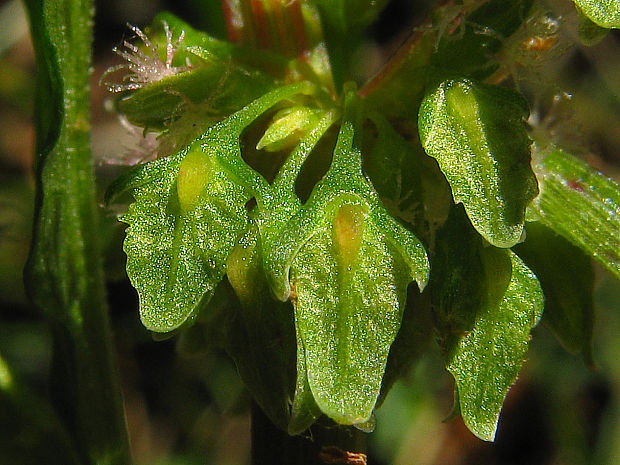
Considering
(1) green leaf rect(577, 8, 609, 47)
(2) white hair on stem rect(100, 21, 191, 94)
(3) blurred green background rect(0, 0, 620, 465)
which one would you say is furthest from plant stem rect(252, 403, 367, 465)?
(3) blurred green background rect(0, 0, 620, 465)

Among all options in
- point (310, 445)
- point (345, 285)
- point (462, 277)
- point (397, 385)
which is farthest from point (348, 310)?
point (397, 385)

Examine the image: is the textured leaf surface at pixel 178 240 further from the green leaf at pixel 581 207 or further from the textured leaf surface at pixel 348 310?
the green leaf at pixel 581 207

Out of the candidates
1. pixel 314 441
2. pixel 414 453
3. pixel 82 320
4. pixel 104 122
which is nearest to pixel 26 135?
pixel 104 122

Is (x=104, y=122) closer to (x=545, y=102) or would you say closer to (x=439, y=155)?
(x=545, y=102)

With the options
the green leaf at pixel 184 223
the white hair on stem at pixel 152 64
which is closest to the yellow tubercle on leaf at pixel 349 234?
the green leaf at pixel 184 223

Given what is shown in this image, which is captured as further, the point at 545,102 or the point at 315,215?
the point at 545,102
